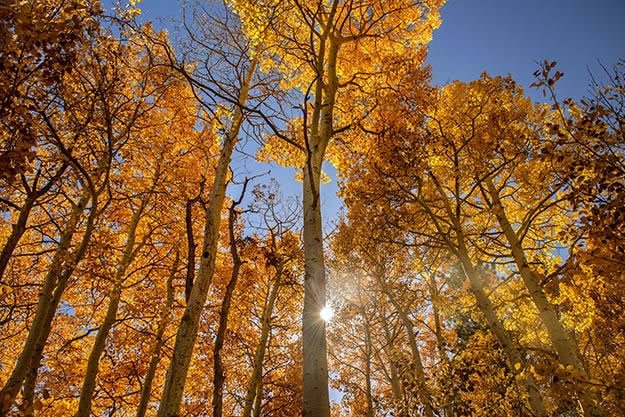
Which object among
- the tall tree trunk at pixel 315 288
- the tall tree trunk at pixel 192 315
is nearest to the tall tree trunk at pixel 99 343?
the tall tree trunk at pixel 192 315

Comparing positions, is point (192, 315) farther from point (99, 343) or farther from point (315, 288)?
point (99, 343)

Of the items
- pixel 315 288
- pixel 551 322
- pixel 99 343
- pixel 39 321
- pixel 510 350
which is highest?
pixel 99 343

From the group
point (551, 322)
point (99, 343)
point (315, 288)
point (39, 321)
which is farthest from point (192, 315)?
point (551, 322)

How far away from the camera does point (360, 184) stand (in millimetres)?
7906

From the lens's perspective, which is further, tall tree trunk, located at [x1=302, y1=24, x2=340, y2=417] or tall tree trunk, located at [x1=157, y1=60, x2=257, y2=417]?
tall tree trunk, located at [x1=157, y1=60, x2=257, y2=417]

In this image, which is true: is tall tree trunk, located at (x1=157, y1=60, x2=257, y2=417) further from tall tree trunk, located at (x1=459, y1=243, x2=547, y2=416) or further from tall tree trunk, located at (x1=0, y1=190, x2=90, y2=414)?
tall tree trunk, located at (x1=459, y1=243, x2=547, y2=416)

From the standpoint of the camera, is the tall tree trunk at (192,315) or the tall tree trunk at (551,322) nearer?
the tall tree trunk at (192,315)

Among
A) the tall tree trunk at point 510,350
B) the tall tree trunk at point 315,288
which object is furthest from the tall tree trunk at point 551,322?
the tall tree trunk at point 315,288

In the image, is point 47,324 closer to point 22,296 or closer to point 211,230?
point 211,230

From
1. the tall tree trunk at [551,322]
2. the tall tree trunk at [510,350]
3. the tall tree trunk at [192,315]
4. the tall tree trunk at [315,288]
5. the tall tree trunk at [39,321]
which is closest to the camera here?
the tall tree trunk at [315,288]

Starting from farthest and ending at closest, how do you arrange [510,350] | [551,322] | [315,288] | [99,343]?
[99,343] < [551,322] < [510,350] < [315,288]

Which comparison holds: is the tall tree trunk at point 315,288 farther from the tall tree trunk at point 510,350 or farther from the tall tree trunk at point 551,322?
the tall tree trunk at point 551,322

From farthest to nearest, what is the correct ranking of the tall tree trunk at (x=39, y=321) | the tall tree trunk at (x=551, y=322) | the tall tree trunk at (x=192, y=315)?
the tall tree trunk at (x=551, y=322)
the tall tree trunk at (x=39, y=321)
the tall tree trunk at (x=192, y=315)

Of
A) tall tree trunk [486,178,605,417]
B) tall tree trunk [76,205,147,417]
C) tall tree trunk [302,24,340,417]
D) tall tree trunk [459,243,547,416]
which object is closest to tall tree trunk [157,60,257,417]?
tall tree trunk [302,24,340,417]
